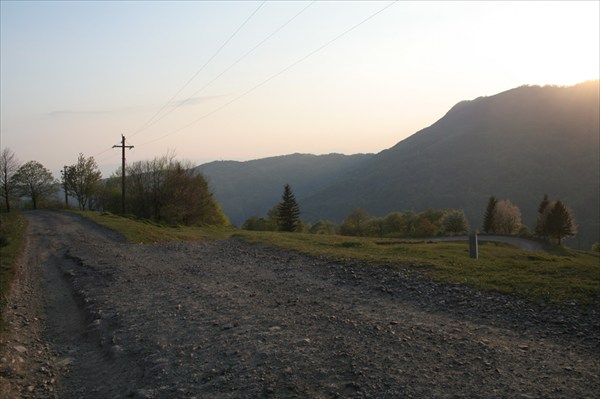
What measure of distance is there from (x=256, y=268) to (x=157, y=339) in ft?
25.0

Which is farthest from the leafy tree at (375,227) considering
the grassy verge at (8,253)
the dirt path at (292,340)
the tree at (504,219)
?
the dirt path at (292,340)

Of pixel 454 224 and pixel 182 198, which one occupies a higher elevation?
pixel 182 198

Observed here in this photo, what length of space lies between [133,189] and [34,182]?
28265 mm

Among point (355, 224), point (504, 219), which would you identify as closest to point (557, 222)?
point (504, 219)

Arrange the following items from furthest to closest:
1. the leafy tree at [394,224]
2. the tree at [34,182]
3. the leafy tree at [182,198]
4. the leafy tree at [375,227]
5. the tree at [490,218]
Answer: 1. the leafy tree at [394,224]
2. the leafy tree at [375,227]
3. the tree at [490,218]
4. the tree at [34,182]
5. the leafy tree at [182,198]

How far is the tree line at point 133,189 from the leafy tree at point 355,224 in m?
47.2

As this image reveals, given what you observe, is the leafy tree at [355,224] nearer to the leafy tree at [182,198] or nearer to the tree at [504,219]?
the tree at [504,219]

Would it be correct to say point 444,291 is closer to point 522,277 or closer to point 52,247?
point 522,277

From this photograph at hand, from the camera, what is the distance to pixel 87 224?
1390 inches

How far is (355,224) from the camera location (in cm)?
11625

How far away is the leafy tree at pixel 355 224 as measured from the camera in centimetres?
10890

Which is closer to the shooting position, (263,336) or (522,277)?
(263,336)

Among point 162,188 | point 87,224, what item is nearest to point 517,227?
point 162,188

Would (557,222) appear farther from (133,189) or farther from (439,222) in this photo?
(133,189)
